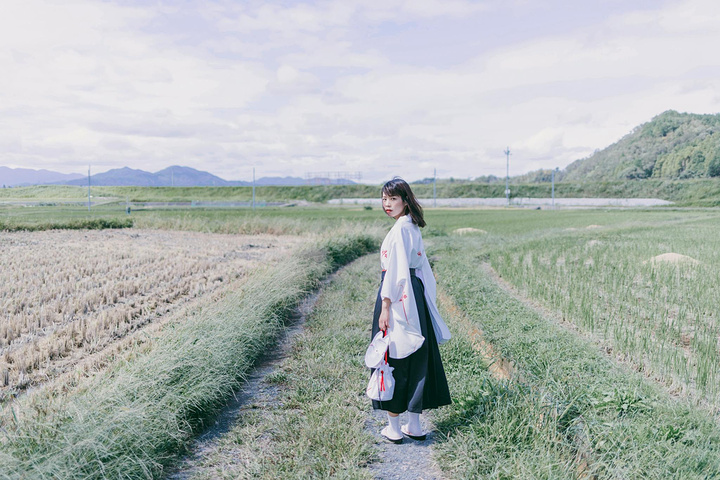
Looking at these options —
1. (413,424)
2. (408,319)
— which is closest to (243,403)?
(413,424)

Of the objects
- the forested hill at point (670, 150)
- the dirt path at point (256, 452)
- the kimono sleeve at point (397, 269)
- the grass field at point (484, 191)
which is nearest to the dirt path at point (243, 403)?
the dirt path at point (256, 452)

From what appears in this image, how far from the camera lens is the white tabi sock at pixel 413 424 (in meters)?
3.34

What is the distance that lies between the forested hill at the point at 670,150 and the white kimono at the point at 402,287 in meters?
57.4

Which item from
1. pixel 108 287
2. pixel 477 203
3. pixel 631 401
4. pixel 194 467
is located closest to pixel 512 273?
pixel 631 401

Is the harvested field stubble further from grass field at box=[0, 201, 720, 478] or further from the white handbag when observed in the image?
the white handbag

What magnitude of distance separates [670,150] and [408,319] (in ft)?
267

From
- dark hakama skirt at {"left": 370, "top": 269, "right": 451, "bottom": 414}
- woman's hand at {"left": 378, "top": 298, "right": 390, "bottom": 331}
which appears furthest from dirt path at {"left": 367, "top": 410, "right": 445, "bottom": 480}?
woman's hand at {"left": 378, "top": 298, "right": 390, "bottom": 331}

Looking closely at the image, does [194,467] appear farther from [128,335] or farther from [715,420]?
[715,420]

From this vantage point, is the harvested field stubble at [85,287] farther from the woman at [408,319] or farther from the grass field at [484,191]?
the grass field at [484,191]

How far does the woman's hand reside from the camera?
3.24 meters

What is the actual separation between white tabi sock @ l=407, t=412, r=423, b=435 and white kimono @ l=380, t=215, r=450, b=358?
1.47 ft

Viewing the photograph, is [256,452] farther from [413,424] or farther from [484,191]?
[484,191]

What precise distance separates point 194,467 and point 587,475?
2350mm

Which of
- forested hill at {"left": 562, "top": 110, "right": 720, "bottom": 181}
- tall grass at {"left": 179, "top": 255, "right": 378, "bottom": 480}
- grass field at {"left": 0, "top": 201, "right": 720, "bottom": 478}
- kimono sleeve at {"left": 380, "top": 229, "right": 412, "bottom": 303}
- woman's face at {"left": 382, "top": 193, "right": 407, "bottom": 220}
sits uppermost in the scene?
forested hill at {"left": 562, "top": 110, "right": 720, "bottom": 181}
